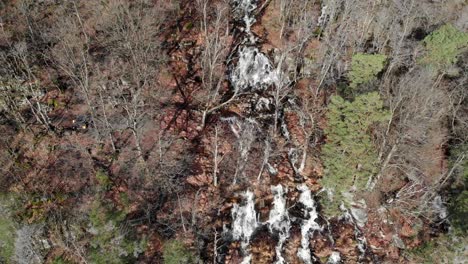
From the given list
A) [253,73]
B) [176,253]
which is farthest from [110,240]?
[253,73]

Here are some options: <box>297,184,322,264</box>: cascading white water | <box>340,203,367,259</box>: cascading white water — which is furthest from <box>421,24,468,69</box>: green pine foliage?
<box>297,184,322,264</box>: cascading white water

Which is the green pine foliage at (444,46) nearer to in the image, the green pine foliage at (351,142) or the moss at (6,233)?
the green pine foliage at (351,142)

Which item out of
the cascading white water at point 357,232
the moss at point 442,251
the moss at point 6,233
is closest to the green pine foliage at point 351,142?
the cascading white water at point 357,232

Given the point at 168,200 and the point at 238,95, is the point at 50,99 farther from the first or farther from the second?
the point at 238,95

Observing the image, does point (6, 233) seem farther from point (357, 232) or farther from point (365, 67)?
point (365, 67)

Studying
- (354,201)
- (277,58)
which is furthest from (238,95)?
(354,201)
